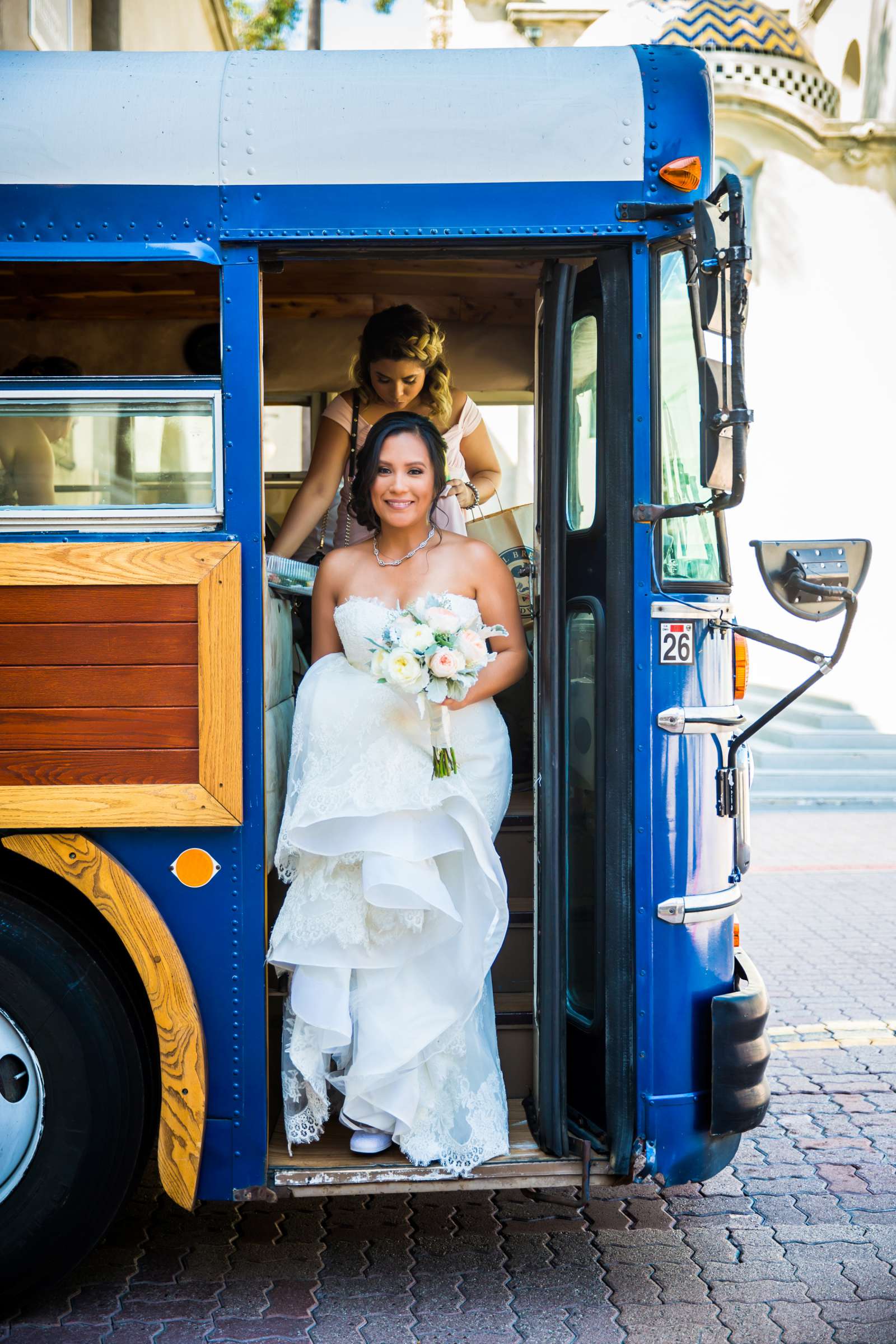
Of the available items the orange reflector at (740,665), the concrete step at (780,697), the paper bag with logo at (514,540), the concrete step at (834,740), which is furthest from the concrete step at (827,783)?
the orange reflector at (740,665)

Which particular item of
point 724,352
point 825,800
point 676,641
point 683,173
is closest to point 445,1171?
point 676,641

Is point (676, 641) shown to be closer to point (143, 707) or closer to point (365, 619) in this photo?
point (365, 619)

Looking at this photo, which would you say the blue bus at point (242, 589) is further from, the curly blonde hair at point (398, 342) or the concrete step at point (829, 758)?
the concrete step at point (829, 758)

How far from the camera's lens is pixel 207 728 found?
2.79 metres

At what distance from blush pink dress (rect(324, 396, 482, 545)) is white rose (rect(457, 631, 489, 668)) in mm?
914

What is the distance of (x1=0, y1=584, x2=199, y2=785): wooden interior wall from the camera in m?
2.78

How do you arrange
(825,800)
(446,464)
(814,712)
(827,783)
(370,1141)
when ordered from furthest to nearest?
1. (814,712)
2. (827,783)
3. (825,800)
4. (446,464)
5. (370,1141)

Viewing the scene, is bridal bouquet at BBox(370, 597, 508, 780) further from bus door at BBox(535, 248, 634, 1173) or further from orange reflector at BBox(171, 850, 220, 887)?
orange reflector at BBox(171, 850, 220, 887)

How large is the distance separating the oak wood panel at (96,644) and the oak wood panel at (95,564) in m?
0.10

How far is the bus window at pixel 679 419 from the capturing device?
2902 mm

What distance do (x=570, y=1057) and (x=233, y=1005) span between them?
0.93m

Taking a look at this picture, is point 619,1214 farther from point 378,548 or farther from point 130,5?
point 130,5

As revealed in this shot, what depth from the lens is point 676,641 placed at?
2926mm

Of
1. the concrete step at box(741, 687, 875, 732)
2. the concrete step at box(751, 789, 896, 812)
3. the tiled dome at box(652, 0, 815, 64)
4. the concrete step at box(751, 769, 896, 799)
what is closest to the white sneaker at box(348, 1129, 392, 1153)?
the concrete step at box(751, 789, 896, 812)
